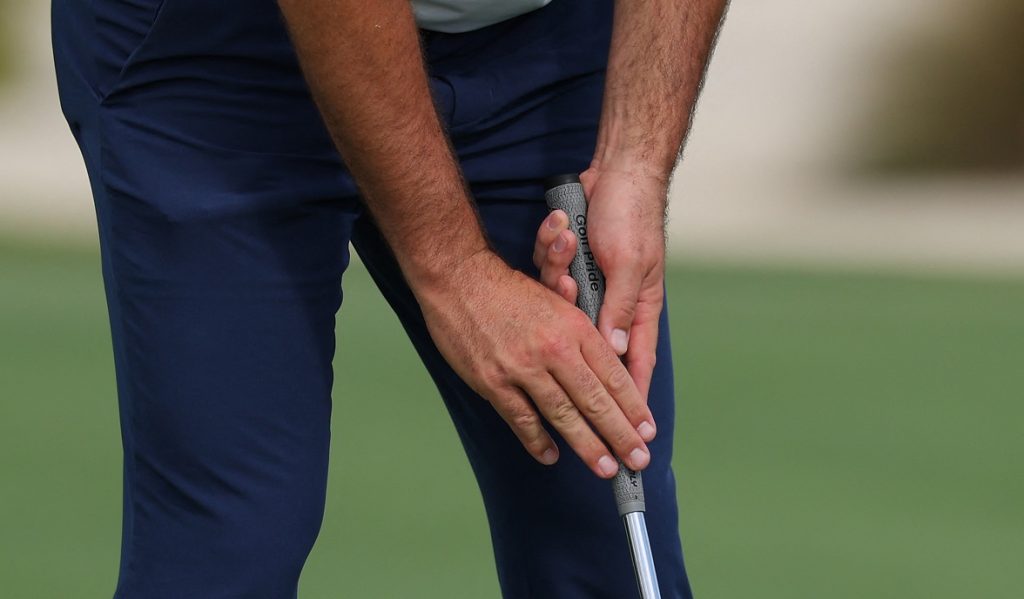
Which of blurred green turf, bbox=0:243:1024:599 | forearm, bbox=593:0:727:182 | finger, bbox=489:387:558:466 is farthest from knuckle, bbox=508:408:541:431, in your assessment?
blurred green turf, bbox=0:243:1024:599

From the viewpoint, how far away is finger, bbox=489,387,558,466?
4.61 feet

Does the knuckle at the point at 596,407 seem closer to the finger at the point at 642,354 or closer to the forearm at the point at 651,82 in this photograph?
the finger at the point at 642,354

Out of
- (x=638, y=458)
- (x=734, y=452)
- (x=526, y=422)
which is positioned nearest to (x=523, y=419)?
(x=526, y=422)

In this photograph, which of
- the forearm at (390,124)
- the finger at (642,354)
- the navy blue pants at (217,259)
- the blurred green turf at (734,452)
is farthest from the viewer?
the blurred green turf at (734,452)

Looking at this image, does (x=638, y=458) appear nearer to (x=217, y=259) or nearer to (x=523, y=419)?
(x=523, y=419)

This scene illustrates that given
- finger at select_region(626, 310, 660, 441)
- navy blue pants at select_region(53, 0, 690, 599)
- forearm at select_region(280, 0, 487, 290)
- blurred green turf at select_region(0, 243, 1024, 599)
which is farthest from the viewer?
blurred green turf at select_region(0, 243, 1024, 599)

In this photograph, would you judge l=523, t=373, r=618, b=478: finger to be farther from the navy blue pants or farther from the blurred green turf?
the blurred green turf

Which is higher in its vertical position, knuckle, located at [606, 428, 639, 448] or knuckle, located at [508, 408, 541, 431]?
knuckle, located at [508, 408, 541, 431]

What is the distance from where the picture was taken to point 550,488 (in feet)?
5.22

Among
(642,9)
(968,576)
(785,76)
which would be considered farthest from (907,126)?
(642,9)

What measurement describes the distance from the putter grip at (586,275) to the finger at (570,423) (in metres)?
0.03

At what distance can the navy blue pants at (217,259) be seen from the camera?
140 cm

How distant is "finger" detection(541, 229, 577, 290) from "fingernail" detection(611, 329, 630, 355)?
0.24 ft

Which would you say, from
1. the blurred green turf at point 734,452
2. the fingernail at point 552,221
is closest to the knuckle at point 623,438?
the fingernail at point 552,221
